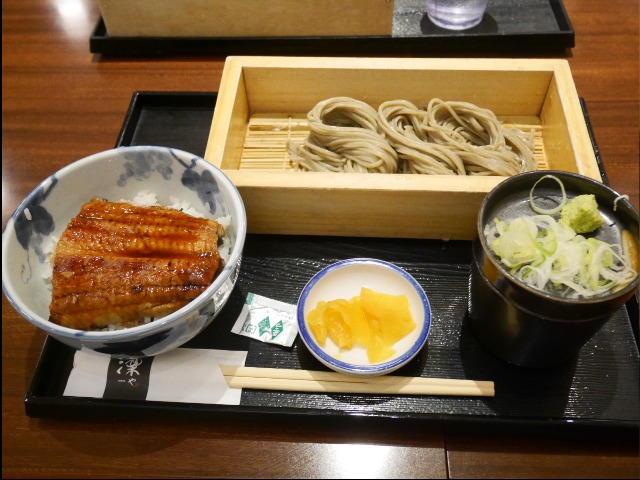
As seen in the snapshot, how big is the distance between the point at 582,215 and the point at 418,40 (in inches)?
52.1

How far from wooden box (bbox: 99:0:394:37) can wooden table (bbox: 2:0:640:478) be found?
187mm

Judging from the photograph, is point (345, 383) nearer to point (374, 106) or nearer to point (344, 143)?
point (344, 143)

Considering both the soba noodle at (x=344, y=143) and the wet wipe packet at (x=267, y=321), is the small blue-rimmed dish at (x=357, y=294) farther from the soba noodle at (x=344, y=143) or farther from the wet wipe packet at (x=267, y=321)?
the soba noodle at (x=344, y=143)

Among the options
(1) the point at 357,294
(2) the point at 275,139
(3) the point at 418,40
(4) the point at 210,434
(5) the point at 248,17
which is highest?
(5) the point at 248,17

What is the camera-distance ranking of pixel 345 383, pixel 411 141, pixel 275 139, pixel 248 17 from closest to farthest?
pixel 345 383 < pixel 411 141 < pixel 275 139 < pixel 248 17

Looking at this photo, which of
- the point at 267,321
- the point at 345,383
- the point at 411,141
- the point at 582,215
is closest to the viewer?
the point at 582,215

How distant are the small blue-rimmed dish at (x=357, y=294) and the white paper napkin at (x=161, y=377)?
23 cm

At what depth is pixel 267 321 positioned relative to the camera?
4.85ft

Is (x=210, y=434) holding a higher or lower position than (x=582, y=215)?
lower

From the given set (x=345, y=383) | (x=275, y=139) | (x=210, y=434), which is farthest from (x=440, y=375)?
(x=275, y=139)

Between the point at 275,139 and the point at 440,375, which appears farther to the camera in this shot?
the point at 275,139

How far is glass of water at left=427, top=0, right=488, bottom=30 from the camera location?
2270 mm

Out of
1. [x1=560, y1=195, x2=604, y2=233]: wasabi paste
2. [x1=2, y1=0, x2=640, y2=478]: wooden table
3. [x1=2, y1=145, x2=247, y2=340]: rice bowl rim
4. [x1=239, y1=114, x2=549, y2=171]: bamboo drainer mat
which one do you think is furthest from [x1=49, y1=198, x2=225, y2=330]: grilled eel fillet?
[x1=560, y1=195, x2=604, y2=233]: wasabi paste

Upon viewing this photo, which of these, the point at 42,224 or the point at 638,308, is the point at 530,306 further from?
the point at 42,224
